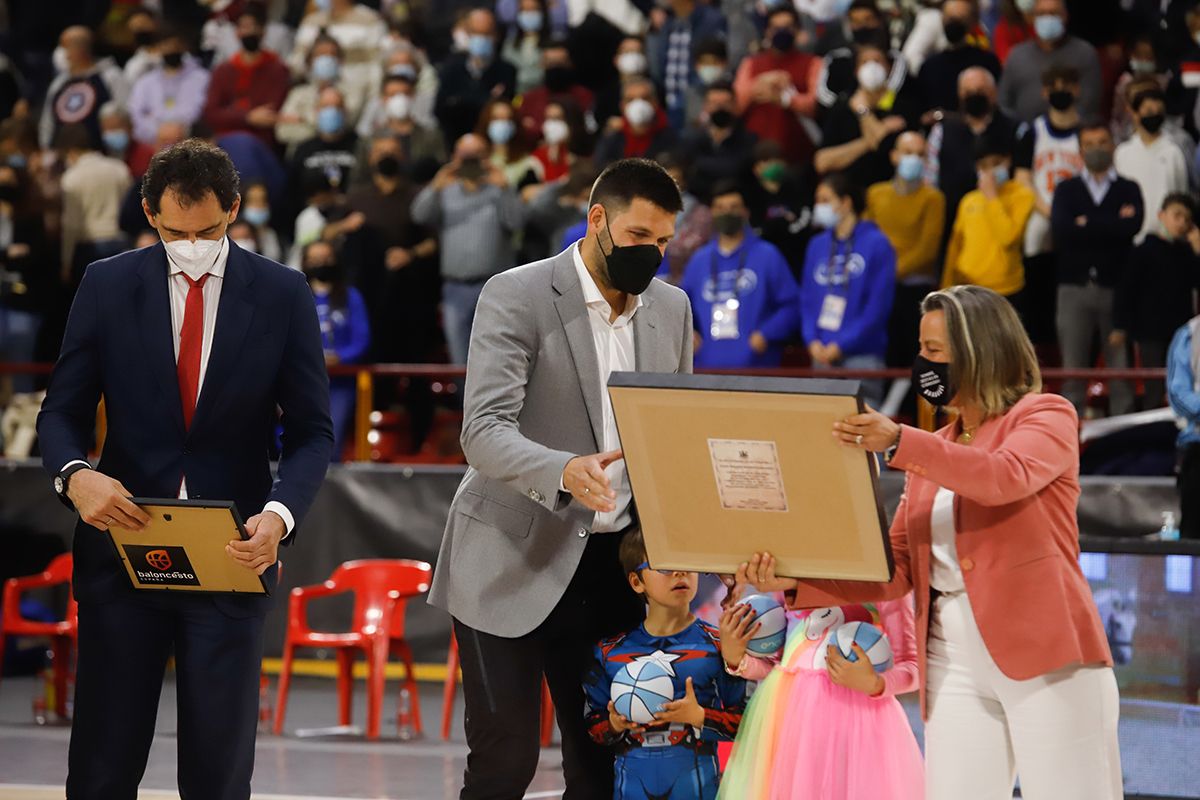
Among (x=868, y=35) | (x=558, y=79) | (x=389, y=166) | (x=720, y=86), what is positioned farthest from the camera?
(x=558, y=79)

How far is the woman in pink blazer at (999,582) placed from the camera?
376cm

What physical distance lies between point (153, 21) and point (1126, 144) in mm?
8603

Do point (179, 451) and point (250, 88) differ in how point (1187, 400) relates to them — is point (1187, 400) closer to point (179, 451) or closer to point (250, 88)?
point (179, 451)

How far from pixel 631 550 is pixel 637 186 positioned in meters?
0.93

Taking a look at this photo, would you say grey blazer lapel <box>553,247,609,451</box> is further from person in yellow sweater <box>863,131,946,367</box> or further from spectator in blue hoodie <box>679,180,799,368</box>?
person in yellow sweater <box>863,131,946,367</box>

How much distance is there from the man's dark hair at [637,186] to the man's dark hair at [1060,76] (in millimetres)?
7107

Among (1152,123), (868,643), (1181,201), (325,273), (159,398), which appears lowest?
(868,643)

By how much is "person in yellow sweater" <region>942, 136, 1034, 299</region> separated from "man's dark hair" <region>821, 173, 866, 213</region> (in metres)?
0.63

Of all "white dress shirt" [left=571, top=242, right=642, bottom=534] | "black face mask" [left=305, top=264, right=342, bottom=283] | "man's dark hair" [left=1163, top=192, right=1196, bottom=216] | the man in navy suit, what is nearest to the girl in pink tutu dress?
"white dress shirt" [left=571, top=242, right=642, bottom=534]

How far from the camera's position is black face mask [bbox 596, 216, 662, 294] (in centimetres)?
417

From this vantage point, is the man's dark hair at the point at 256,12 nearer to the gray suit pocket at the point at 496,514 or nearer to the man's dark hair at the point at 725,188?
the man's dark hair at the point at 725,188

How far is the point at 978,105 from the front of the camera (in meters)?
10.6

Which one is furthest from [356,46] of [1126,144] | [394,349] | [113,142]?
[1126,144]

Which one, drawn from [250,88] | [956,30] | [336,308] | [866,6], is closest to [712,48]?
[866,6]
